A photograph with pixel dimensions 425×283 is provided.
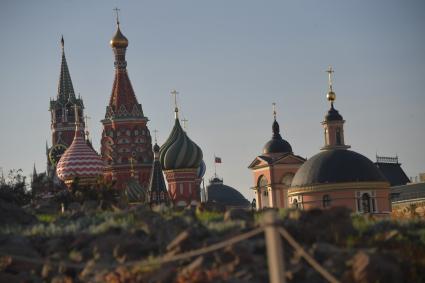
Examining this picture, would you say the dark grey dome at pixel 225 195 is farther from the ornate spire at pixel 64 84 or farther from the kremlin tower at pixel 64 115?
the ornate spire at pixel 64 84

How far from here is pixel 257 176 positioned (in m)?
75.9

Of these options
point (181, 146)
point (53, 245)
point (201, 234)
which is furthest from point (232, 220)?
point (181, 146)

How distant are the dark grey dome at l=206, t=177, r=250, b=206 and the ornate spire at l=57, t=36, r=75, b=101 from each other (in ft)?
60.4

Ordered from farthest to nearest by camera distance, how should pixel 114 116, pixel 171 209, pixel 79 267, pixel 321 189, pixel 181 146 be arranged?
pixel 114 116
pixel 181 146
pixel 321 189
pixel 171 209
pixel 79 267

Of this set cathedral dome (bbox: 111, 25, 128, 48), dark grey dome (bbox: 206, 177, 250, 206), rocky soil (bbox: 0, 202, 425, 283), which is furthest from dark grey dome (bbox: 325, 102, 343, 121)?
rocky soil (bbox: 0, 202, 425, 283)

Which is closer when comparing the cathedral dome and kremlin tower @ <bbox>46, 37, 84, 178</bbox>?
the cathedral dome

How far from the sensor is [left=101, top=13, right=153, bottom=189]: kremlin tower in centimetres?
9462

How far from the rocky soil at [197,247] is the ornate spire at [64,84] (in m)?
95.7

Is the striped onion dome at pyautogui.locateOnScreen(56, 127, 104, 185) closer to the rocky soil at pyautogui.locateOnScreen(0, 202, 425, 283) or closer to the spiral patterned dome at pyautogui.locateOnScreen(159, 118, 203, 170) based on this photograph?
the spiral patterned dome at pyautogui.locateOnScreen(159, 118, 203, 170)

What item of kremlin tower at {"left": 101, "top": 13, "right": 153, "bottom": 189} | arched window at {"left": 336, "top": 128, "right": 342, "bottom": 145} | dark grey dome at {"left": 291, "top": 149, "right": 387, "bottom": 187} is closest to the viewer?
dark grey dome at {"left": 291, "top": 149, "right": 387, "bottom": 187}

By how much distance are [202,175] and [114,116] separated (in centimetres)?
823

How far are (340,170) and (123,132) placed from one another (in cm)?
3681

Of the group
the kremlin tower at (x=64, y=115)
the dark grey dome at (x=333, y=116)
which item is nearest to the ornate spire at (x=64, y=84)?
the kremlin tower at (x=64, y=115)

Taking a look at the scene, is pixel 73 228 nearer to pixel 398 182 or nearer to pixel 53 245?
pixel 53 245
